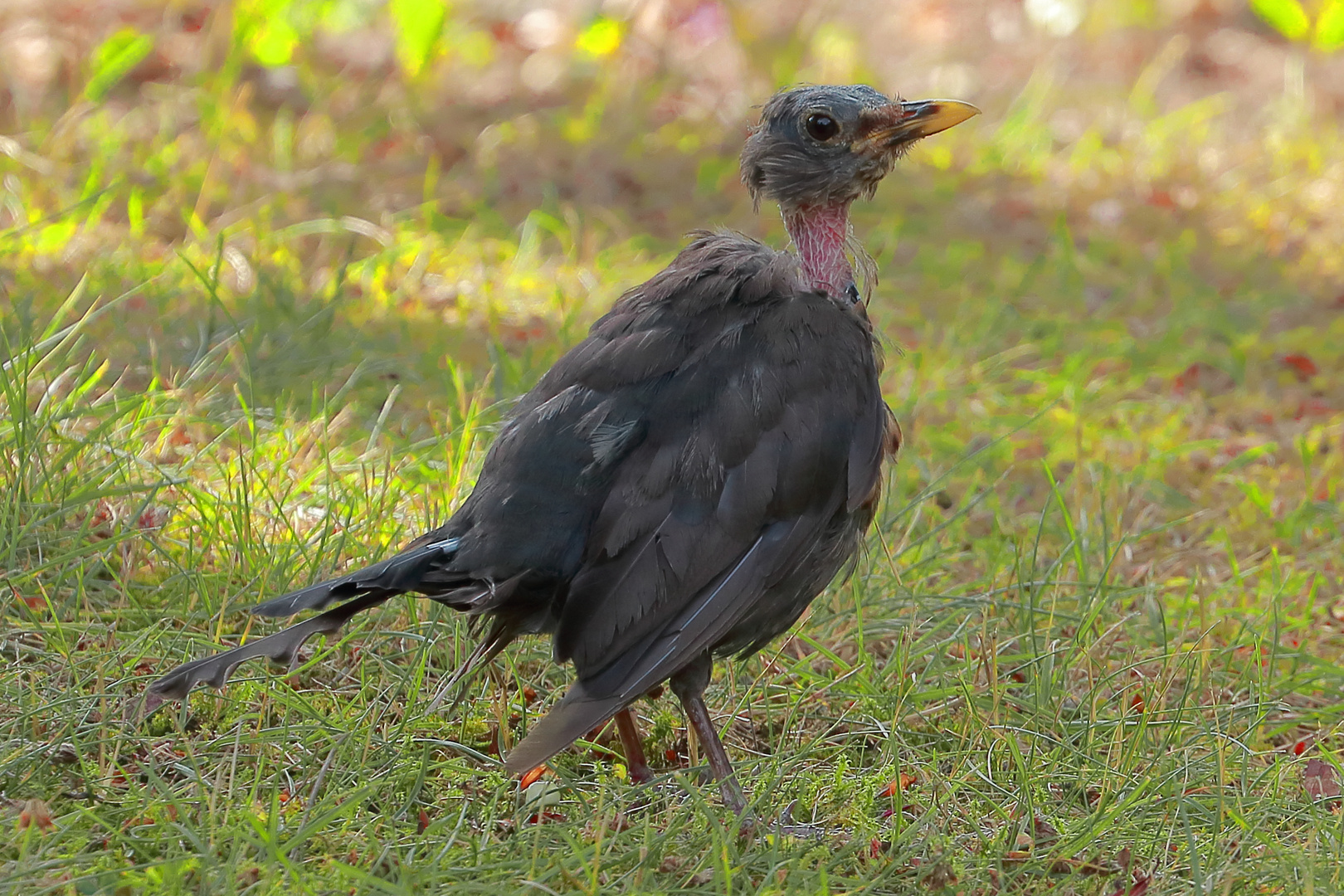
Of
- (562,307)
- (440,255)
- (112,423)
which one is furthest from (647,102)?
(112,423)

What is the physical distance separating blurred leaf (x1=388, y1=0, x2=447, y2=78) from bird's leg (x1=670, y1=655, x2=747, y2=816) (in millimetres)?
5029

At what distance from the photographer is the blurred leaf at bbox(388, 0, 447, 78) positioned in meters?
7.23

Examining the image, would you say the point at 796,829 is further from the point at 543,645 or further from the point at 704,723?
the point at 543,645

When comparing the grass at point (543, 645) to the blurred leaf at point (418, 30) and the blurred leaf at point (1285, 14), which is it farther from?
the blurred leaf at point (1285, 14)

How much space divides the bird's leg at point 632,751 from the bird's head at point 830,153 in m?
1.11

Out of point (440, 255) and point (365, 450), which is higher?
point (440, 255)

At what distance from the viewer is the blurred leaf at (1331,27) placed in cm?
830

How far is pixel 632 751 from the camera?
3.19m

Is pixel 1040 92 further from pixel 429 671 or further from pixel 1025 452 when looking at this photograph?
pixel 429 671

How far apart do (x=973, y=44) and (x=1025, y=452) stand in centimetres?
488

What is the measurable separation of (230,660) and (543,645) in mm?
1070

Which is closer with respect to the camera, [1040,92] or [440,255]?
[440,255]

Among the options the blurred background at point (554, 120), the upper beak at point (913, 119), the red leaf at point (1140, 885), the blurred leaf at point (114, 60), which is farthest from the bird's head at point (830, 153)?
the blurred leaf at point (114, 60)

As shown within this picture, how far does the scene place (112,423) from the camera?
3.65m
